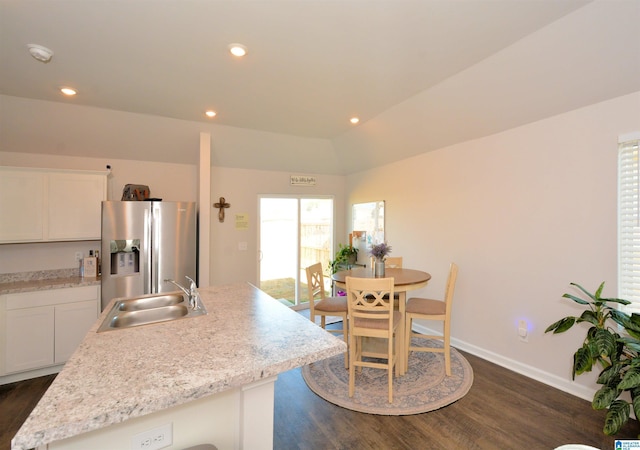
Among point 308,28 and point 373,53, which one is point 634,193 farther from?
point 308,28

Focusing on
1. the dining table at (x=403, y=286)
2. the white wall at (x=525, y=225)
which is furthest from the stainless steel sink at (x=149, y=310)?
the white wall at (x=525, y=225)

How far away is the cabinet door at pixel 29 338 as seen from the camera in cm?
283

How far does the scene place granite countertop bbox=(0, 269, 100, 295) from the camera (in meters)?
2.95

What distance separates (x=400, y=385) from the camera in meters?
2.77

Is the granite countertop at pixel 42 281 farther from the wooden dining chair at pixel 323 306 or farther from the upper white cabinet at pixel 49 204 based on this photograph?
the wooden dining chair at pixel 323 306

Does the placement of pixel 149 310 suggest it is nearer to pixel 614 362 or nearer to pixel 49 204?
pixel 49 204

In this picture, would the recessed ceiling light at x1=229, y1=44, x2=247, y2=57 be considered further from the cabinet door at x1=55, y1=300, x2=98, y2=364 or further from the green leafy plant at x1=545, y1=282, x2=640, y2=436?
the green leafy plant at x1=545, y1=282, x2=640, y2=436

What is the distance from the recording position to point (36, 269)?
3422 mm

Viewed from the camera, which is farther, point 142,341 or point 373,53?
point 373,53

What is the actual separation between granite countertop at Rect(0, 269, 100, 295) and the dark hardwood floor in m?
0.98

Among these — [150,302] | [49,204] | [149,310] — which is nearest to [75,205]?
[49,204]

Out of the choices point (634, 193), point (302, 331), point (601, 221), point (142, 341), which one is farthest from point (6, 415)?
point (634, 193)

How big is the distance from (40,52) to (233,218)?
281 cm

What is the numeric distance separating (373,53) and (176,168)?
10.8 feet
